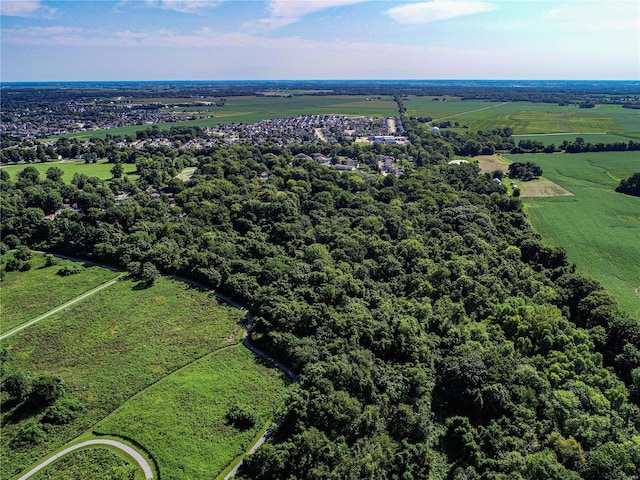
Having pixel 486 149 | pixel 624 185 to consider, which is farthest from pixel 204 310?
pixel 486 149

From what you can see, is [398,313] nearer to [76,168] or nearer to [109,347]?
[109,347]

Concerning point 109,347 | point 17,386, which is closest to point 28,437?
point 17,386

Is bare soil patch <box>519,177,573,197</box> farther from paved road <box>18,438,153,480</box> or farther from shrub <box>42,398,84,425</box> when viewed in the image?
shrub <box>42,398,84,425</box>

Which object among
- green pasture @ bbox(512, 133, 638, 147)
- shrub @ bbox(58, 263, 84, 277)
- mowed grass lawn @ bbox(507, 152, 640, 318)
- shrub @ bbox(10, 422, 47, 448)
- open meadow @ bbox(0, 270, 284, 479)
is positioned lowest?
shrub @ bbox(10, 422, 47, 448)

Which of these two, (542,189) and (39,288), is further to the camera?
(542,189)

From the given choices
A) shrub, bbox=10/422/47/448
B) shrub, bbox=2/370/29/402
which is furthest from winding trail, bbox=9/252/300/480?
shrub, bbox=2/370/29/402

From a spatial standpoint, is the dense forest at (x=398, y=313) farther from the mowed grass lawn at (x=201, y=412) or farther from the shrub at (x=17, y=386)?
the shrub at (x=17, y=386)
